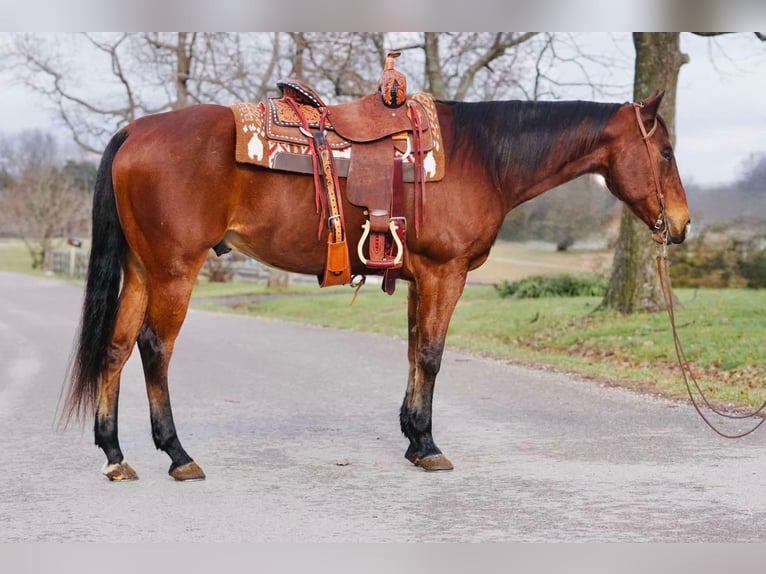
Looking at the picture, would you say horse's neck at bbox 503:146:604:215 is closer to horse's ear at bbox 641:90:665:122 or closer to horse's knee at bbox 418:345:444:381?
horse's ear at bbox 641:90:665:122

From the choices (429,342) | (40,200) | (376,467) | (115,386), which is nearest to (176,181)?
(115,386)

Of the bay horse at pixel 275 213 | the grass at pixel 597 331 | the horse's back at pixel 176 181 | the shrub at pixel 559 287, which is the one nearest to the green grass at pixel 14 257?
the grass at pixel 597 331

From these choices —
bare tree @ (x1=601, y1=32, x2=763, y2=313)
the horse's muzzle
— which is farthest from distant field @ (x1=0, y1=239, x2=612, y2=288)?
the horse's muzzle

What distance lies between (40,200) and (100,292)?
121 feet

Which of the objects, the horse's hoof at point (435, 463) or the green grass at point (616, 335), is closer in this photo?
the horse's hoof at point (435, 463)

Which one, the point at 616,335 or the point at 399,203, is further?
the point at 616,335

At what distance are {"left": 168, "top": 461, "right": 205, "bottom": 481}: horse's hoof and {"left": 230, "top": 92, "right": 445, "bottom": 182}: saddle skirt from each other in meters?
1.84

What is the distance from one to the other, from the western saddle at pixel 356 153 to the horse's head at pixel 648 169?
1.17 m

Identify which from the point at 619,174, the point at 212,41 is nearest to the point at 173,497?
the point at 619,174

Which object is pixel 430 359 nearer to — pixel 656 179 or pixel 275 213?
pixel 275 213

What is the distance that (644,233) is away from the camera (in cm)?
1413

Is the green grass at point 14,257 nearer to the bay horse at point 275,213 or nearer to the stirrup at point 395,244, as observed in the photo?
the bay horse at point 275,213

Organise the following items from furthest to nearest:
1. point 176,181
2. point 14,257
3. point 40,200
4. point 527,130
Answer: point 14,257 < point 40,200 < point 527,130 < point 176,181

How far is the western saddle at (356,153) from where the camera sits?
586 cm
